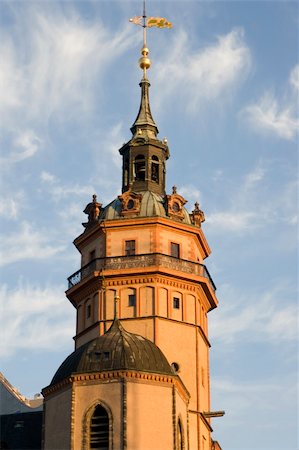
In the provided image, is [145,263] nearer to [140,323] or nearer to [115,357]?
[140,323]

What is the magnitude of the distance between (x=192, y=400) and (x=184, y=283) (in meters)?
6.86

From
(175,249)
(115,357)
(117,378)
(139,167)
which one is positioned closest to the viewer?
(117,378)

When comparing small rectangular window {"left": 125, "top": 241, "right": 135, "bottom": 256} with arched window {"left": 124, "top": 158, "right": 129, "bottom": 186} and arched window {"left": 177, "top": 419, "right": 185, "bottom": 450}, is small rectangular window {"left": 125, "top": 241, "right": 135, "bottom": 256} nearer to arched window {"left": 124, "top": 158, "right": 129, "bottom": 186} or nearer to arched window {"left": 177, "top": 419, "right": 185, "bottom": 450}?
arched window {"left": 124, "top": 158, "right": 129, "bottom": 186}

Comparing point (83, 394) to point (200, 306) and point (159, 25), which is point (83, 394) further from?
point (159, 25)

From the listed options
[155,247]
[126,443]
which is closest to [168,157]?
[155,247]

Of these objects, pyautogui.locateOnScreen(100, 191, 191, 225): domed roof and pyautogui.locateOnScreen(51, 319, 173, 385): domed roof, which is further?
pyautogui.locateOnScreen(100, 191, 191, 225): domed roof

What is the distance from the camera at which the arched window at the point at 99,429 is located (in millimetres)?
51781

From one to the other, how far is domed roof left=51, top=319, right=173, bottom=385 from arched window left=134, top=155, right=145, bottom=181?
15.3 m

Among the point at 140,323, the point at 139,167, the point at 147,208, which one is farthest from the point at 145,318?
the point at 139,167

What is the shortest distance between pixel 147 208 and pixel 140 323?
7.42 m

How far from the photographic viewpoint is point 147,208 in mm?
66375

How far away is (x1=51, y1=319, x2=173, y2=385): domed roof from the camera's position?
176ft

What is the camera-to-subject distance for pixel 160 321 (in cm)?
6244

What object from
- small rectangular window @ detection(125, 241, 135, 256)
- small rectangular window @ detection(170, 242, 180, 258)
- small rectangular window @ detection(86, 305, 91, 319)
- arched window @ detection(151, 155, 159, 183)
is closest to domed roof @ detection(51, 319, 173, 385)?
small rectangular window @ detection(86, 305, 91, 319)
